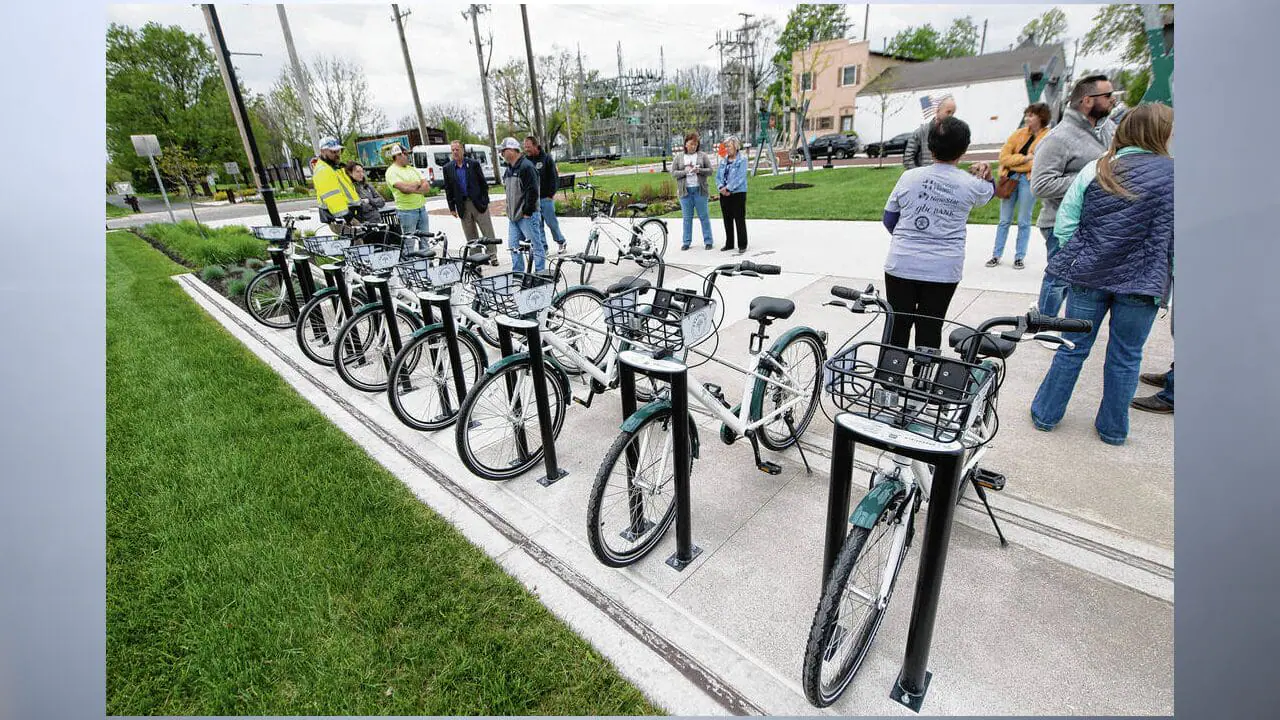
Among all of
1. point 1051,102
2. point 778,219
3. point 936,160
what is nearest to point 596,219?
point 778,219

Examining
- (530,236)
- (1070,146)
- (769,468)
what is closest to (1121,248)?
(1070,146)

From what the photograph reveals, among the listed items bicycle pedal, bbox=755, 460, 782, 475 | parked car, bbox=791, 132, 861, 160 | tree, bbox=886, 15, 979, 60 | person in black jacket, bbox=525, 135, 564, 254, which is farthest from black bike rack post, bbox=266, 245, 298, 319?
tree, bbox=886, 15, 979, 60

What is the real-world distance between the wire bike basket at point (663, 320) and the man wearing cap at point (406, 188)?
17.1 feet

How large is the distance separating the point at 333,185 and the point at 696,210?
15.8 ft

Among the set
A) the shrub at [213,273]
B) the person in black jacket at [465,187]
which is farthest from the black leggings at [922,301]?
the shrub at [213,273]

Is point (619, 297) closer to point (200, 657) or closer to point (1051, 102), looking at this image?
point (200, 657)

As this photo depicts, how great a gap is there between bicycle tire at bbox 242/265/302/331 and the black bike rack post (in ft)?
0.09

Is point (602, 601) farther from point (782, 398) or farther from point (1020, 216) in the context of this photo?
point (1020, 216)

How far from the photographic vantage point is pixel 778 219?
10.4 m

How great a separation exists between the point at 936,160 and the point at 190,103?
43772 millimetres

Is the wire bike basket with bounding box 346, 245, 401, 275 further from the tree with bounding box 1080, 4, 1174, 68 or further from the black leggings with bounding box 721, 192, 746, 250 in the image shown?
the black leggings with bounding box 721, 192, 746, 250

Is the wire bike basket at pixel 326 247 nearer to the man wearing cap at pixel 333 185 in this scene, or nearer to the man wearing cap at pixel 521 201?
the man wearing cap at pixel 333 185

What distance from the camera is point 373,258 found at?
3715mm

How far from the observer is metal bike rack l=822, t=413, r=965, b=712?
1477 millimetres
